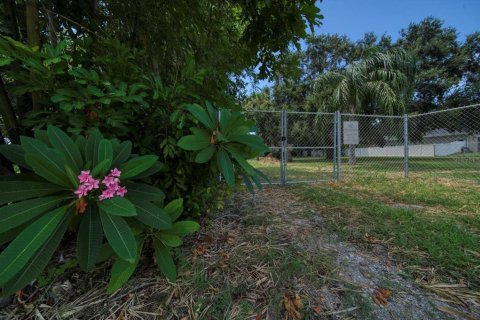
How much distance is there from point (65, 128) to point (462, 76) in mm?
24872

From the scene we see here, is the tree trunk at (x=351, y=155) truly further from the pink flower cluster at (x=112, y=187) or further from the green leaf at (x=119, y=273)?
the pink flower cluster at (x=112, y=187)

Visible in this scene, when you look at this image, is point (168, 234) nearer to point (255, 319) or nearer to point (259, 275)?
point (255, 319)

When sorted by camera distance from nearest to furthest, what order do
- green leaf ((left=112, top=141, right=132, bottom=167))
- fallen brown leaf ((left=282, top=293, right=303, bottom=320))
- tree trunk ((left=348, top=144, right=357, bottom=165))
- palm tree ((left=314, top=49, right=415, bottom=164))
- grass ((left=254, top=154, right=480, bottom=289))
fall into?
green leaf ((left=112, top=141, right=132, bottom=167)) < fallen brown leaf ((left=282, top=293, right=303, bottom=320)) < grass ((left=254, top=154, right=480, bottom=289)) < tree trunk ((left=348, top=144, right=357, bottom=165)) < palm tree ((left=314, top=49, right=415, bottom=164))

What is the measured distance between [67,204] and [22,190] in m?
0.15

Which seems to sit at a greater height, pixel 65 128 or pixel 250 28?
pixel 250 28

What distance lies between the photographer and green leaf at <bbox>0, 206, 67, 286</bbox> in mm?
735

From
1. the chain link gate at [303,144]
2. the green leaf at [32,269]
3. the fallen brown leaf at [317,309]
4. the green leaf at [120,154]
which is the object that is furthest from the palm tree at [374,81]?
the green leaf at [32,269]

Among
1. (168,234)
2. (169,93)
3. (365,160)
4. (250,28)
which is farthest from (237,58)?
(365,160)

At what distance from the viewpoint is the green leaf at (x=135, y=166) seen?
993 mm

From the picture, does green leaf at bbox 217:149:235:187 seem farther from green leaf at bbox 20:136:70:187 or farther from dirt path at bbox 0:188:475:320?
dirt path at bbox 0:188:475:320

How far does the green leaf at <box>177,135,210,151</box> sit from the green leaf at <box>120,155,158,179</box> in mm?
176

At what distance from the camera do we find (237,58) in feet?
8.69

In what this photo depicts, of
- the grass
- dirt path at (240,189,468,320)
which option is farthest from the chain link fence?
dirt path at (240,189,468,320)

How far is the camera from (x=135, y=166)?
102 cm
